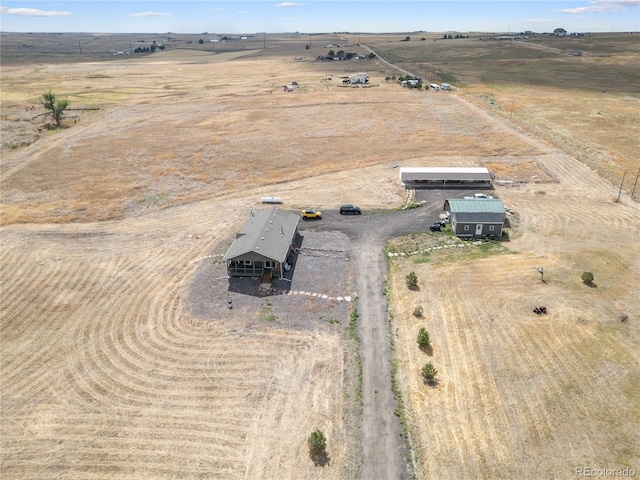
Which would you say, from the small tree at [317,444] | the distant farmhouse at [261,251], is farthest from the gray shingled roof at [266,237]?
the small tree at [317,444]

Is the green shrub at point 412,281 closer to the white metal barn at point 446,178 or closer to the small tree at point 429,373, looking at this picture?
the small tree at point 429,373

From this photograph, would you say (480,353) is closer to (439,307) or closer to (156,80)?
(439,307)

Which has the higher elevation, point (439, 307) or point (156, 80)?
point (156, 80)

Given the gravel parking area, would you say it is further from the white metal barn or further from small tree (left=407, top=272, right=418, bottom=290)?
the white metal barn

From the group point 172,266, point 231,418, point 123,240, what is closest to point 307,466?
point 231,418

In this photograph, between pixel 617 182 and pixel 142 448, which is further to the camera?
pixel 617 182

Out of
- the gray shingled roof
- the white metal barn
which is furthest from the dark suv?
the white metal barn
